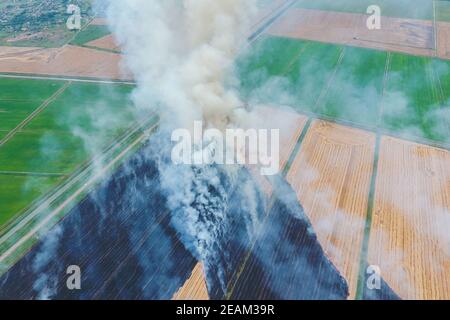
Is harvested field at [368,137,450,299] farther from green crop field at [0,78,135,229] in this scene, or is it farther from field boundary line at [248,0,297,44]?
field boundary line at [248,0,297,44]

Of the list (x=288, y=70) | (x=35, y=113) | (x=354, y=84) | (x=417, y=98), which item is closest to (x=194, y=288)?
(x=35, y=113)

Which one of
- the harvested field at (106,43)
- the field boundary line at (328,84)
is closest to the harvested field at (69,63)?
the harvested field at (106,43)

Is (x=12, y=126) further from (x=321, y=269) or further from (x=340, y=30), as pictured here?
(x=340, y=30)

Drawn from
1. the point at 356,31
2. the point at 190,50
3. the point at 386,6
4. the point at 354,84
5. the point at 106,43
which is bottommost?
the point at 354,84

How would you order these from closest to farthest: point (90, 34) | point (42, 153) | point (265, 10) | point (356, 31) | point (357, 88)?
point (42, 153)
point (357, 88)
point (90, 34)
point (356, 31)
point (265, 10)

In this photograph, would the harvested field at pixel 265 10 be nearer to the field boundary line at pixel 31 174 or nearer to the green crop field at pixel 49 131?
the green crop field at pixel 49 131

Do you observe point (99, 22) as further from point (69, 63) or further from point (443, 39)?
point (443, 39)
